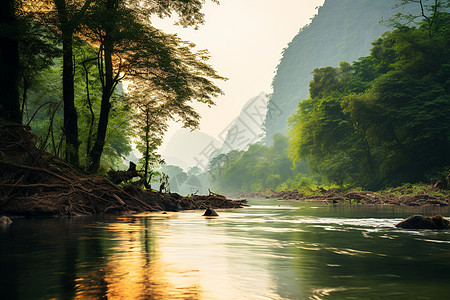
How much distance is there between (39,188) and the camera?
1205cm

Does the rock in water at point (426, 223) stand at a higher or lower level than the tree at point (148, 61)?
lower

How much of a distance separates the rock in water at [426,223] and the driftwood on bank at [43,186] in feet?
30.6

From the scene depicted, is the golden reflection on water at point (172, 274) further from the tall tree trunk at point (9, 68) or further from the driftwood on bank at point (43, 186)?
the tall tree trunk at point (9, 68)

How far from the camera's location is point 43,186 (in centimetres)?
1208

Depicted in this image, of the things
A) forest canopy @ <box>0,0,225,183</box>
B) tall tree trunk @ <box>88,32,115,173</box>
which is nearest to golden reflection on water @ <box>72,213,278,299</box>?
forest canopy @ <box>0,0,225,183</box>

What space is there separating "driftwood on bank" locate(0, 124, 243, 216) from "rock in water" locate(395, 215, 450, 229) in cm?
933

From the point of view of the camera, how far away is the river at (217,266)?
11.4ft

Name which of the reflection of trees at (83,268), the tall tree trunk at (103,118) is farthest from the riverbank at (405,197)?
the reflection of trees at (83,268)

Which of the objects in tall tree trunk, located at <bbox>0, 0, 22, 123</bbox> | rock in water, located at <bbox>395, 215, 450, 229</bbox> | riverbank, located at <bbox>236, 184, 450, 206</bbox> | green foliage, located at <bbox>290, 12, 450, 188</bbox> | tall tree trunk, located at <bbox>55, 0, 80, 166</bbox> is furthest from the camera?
green foliage, located at <bbox>290, 12, 450, 188</bbox>

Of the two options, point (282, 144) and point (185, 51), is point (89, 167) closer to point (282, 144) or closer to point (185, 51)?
point (185, 51)

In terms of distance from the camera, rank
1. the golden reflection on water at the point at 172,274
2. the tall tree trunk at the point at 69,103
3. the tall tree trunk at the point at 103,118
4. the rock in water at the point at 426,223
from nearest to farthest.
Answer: the golden reflection on water at the point at 172,274, the rock in water at the point at 426,223, the tall tree trunk at the point at 69,103, the tall tree trunk at the point at 103,118

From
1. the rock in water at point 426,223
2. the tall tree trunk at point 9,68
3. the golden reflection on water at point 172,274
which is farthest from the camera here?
the tall tree trunk at point 9,68

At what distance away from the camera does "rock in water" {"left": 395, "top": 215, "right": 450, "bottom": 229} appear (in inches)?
376

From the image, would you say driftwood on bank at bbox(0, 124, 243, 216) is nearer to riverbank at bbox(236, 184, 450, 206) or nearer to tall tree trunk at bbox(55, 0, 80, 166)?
tall tree trunk at bbox(55, 0, 80, 166)
